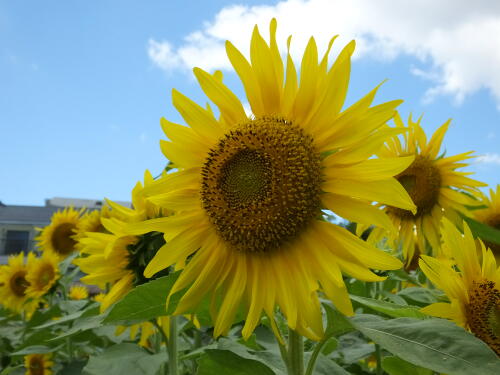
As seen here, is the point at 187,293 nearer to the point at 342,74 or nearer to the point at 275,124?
the point at 275,124

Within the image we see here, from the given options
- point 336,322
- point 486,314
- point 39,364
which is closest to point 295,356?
point 336,322

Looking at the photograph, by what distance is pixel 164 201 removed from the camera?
5.66 ft

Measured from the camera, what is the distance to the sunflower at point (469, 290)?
167cm

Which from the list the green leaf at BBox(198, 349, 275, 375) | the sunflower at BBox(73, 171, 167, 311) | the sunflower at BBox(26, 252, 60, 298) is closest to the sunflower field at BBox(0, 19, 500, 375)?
the green leaf at BBox(198, 349, 275, 375)

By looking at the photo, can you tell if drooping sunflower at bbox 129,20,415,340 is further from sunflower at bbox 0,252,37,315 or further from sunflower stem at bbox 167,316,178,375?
sunflower at bbox 0,252,37,315

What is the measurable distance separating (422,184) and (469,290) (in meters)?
1.66

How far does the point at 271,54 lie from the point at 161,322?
5.32 ft

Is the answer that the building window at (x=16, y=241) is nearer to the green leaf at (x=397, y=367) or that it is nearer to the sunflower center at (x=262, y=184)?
the sunflower center at (x=262, y=184)

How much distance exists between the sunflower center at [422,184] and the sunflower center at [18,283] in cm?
463

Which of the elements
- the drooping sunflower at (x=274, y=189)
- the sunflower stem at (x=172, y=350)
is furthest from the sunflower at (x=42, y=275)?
the drooping sunflower at (x=274, y=189)

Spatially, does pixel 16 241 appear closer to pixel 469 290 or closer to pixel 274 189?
pixel 274 189

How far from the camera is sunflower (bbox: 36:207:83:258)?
6074mm

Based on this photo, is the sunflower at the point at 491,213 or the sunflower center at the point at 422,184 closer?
the sunflower center at the point at 422,184

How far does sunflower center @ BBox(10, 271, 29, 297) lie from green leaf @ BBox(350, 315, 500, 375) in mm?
5578
